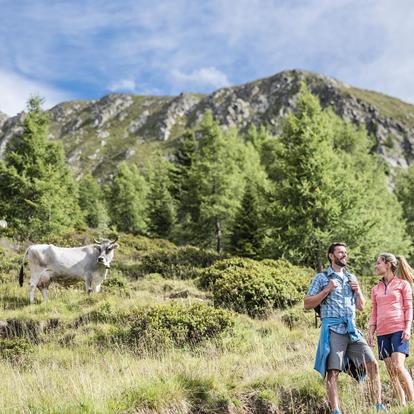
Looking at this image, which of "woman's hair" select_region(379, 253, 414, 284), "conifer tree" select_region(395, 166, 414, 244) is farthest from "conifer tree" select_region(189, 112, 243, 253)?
"conifer tree" select_region(395, 166, 414, 244)

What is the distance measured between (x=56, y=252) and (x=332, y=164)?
41.2 feet

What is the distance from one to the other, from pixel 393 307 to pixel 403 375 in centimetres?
89

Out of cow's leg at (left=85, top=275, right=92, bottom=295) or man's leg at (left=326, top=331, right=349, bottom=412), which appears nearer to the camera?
man's leg at (left=326, top=331, right=349, bottom=412)

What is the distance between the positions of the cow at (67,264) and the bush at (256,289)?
3.65 metres

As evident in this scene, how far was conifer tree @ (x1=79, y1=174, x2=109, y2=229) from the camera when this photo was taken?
5792cm

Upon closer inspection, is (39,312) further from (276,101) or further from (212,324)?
(276,101)

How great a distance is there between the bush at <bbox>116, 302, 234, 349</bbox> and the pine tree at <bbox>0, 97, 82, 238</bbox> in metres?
15.5

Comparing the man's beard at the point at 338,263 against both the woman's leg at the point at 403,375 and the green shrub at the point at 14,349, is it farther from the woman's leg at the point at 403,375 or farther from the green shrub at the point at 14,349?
the green shrub at the point at 14,349

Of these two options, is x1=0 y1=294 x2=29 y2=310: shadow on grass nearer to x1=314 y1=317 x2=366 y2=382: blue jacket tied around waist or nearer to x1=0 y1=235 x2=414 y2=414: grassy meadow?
x1=0 y1=235 x2=414 y2=414: grassy meadow

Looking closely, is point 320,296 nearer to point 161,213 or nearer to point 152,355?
point 152,355

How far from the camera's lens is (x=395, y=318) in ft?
18.5

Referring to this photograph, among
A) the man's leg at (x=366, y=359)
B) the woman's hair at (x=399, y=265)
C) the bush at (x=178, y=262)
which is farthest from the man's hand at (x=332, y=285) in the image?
the bush at (x=178, y=262)

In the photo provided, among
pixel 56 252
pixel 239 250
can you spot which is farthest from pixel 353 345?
pixel 239 250

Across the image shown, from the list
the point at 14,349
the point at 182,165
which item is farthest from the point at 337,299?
the point at 182,165
